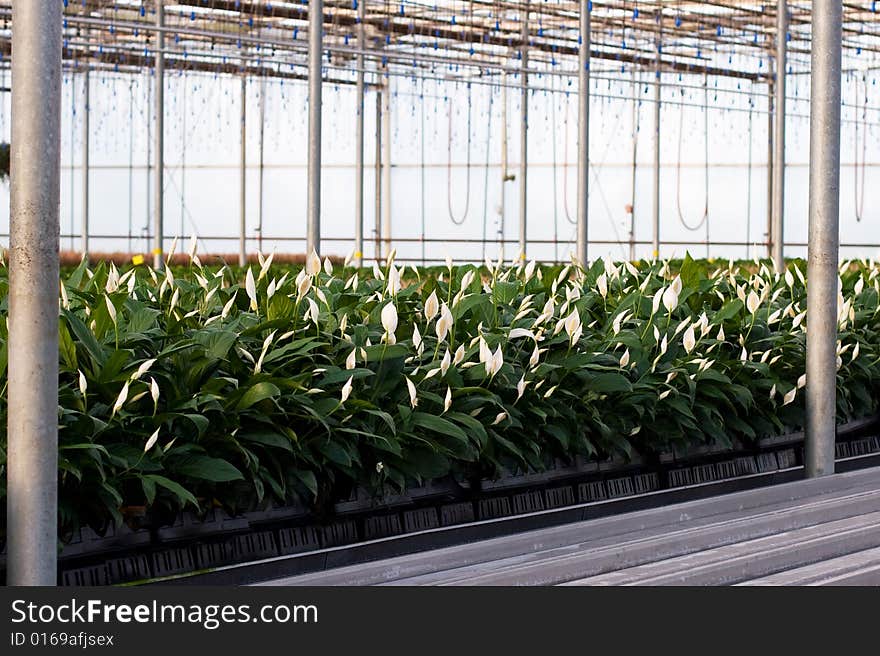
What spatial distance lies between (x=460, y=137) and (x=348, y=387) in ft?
59.1

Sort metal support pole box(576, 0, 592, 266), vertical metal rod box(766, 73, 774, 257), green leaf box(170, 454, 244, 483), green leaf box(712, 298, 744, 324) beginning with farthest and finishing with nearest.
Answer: vertical metal rod box(766, 73, 774, 257)
metal support pole box(576, 0, 592, 266)
green leaf box(712, 298, 744, 324)
green leaf box(170, 454, 244, 483)

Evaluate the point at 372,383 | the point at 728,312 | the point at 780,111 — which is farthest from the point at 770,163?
the point at 372,383

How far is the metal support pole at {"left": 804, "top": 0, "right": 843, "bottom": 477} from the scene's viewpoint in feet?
15.1

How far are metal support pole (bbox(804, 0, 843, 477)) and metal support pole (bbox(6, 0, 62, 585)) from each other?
301 cm

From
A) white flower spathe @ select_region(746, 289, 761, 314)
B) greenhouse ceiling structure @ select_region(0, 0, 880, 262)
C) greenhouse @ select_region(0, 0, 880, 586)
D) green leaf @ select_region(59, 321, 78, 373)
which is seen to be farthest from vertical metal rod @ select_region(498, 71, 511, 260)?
green leaf @ select_region(59, 321, 78, 373)

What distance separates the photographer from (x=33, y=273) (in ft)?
8.22

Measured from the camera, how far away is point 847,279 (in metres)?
6.93

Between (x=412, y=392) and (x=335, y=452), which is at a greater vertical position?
(x=412, y=392)

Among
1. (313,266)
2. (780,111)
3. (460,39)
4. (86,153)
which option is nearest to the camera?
(313,266)

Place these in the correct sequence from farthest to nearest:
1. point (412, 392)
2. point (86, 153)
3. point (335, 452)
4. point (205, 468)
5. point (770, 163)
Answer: point (770, 163)
point (86, 153)
point (412, 392)
point (335, 452)
point (205, 468)

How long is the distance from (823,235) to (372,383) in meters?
1.96

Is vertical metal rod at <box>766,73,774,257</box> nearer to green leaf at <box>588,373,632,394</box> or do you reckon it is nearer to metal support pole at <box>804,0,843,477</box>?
metal support pole at <box>804,0,843,477</box>

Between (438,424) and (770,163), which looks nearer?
(438,424)

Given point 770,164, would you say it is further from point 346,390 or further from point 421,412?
point 346,390
